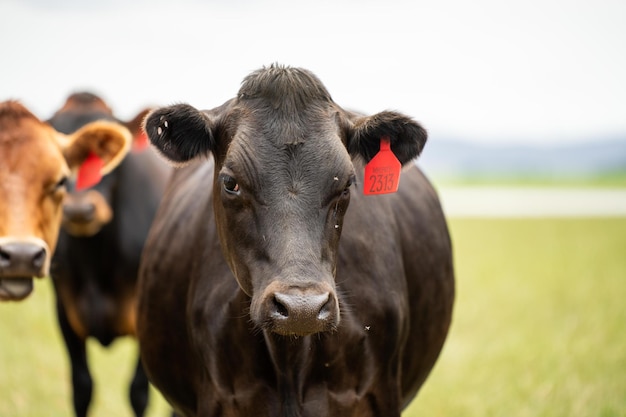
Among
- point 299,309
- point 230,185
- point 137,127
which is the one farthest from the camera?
point 137,127

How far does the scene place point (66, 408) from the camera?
699cm

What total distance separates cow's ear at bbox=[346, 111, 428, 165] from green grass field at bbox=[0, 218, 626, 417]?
3.21 m

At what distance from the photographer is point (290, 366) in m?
3.51

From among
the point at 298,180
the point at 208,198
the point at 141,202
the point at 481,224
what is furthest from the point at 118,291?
the point at 481,224

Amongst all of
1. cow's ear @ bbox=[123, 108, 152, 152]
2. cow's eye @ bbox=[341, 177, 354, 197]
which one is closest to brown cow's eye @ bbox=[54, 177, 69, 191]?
cow's ear @ bbox=[123, 108, 152, 152]

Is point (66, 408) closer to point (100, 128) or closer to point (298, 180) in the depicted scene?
point (100, 128)

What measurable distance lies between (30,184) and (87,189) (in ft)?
4.19

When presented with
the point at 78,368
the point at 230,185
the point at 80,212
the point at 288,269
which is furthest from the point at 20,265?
the point at 288,269

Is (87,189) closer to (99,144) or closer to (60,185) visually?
(99,144)

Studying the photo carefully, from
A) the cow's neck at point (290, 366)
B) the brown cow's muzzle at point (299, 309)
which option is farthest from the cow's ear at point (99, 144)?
the brown cow's muzzle at point (299, 309)

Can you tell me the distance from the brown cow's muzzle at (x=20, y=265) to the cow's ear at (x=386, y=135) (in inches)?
78.3

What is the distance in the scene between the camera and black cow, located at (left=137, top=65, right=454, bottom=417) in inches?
123

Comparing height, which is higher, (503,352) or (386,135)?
(386,135)

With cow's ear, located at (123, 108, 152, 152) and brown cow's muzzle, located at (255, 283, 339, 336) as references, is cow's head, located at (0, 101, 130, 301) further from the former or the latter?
brown cow's muzzle, located at (255, 283, 339, 336)
